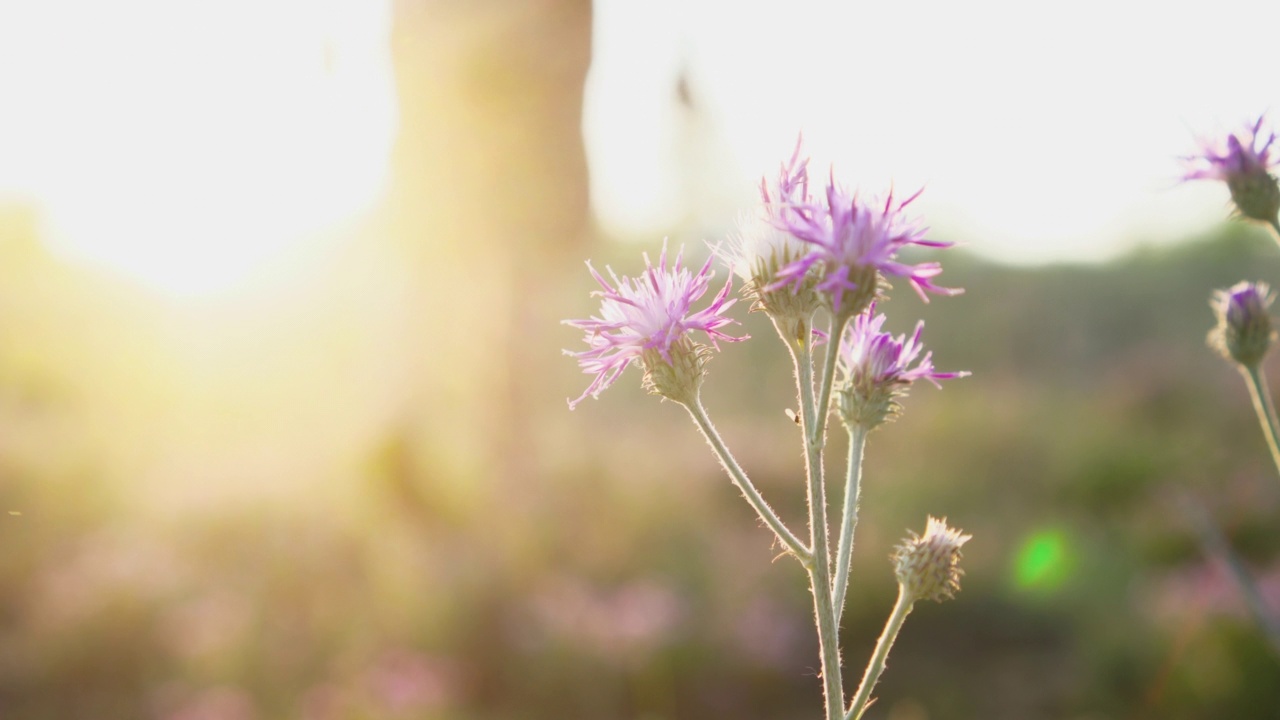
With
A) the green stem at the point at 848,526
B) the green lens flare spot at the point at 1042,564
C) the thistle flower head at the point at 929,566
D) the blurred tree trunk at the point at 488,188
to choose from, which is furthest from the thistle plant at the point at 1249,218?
the blurred tree trunk at the point at 488,188

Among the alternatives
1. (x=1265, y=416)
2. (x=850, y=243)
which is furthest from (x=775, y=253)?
(x=1265, y=416)

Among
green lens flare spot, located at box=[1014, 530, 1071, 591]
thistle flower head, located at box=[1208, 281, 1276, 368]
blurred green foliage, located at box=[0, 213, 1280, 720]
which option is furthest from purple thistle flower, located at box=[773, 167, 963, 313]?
green lens flare spot, located at box=[1014, 530, 1071, 591]

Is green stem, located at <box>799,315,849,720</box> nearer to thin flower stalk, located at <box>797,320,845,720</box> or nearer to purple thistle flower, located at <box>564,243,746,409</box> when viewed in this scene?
thin flower stalk, located at <box>797,320,845,720</box>

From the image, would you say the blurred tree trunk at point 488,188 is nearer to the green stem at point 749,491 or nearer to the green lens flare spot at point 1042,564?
the green lens flare spot at point 1042,564

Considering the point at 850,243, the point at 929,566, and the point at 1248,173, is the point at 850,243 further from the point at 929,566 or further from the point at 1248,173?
the point at 1248,173

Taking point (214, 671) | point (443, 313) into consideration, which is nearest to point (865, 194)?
point (214, 671)

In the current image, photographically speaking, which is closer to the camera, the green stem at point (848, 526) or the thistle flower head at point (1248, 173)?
the green stem at point (848, 526)
